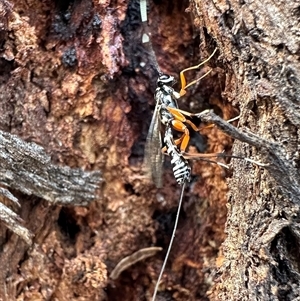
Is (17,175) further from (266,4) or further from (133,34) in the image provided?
(266,4)

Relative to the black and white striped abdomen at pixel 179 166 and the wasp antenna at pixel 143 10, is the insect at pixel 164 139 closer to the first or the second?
the black and white striped abdomen at pixel 179 166

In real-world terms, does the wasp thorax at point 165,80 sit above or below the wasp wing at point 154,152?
above

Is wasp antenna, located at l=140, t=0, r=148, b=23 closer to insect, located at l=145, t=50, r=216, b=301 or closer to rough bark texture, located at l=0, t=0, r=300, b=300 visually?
rough bark texture, located at l=0, t=0, r=300, b=300

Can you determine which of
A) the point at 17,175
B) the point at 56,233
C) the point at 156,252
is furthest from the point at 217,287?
the point at 17,175

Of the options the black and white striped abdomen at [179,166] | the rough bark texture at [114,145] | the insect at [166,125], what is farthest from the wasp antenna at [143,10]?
the black and white striped abdomen at [179,166]

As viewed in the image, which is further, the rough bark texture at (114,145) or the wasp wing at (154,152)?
the wasp wing at (154,152)

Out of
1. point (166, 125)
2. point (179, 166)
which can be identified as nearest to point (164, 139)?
point (166, 125)

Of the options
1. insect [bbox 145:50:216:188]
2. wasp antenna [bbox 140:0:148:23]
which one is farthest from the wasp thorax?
wasp antenna [bbox 140:0:148:23]
